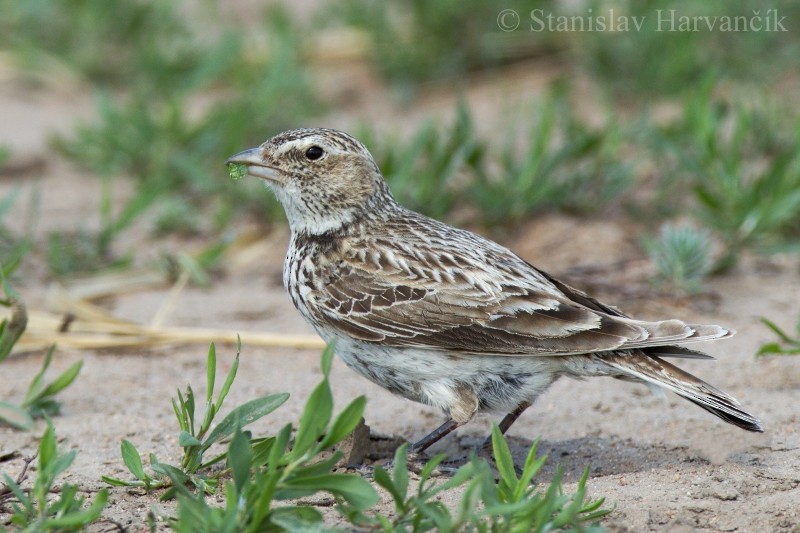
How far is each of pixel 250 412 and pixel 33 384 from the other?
4.51ft

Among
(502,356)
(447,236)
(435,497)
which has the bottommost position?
(435,497)

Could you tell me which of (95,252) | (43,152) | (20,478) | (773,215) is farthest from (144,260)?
(773,215)

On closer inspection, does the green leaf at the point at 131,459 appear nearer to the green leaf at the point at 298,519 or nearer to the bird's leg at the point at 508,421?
the green leaf at the point at 298,519

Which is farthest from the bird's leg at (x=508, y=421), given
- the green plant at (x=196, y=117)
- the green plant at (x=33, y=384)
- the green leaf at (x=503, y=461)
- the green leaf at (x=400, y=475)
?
the green plant at (x=196, y=117)

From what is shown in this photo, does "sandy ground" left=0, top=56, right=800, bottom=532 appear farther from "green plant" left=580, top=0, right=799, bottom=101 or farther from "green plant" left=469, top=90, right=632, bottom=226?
"green plant" left=580, top=0, right=799, bottom=101

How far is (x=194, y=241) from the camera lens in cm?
756

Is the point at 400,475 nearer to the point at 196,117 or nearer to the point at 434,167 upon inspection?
the point at 434,167

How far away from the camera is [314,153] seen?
5.23 metres

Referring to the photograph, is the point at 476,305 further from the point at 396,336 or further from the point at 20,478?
the point at 20,478

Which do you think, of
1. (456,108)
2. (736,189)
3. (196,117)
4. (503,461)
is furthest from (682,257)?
(196,117)

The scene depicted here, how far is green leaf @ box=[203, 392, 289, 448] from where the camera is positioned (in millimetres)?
4047

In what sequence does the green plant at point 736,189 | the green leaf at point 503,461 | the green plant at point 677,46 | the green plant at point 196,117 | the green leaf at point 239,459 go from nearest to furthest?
the green leaf at point 239,459 → the green leaf at point 503,461 → the green plant at point 736,189 → the green plant at point 196,117 → the green plant at point 677,46

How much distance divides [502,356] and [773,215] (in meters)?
2.63

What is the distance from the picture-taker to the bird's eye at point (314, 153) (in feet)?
17.1
